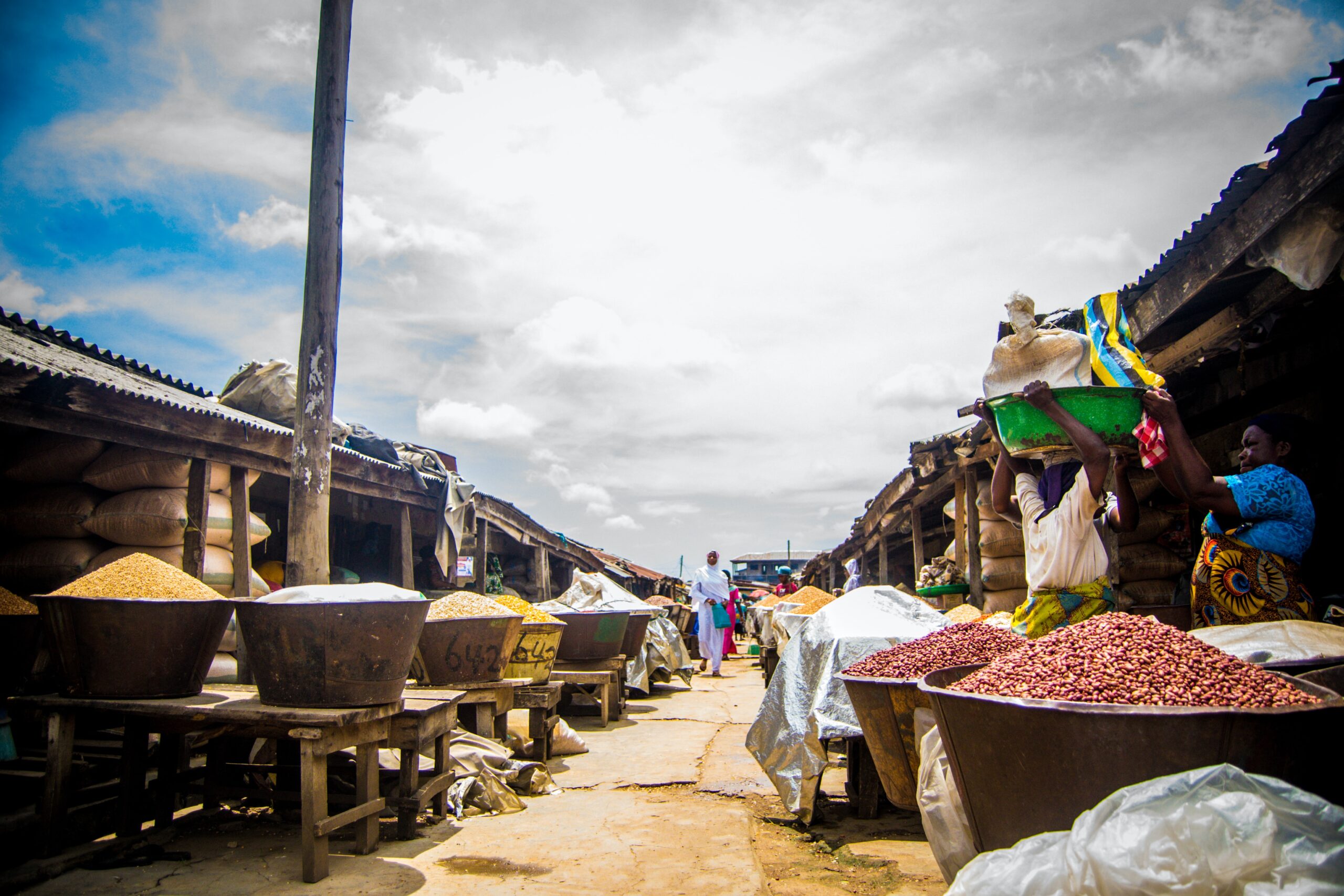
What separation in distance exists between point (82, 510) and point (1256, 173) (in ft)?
22.2

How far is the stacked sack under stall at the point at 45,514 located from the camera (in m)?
5.14

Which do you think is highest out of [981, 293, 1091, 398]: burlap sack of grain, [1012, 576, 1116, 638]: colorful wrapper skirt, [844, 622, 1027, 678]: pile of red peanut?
[981, 293, 1091, 398]: burlap sack of grain

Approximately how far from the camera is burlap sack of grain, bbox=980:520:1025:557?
6.33 meters

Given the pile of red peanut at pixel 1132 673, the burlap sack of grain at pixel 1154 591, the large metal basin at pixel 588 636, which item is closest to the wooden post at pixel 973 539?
the burlap sack of grain at pixel 1154 591

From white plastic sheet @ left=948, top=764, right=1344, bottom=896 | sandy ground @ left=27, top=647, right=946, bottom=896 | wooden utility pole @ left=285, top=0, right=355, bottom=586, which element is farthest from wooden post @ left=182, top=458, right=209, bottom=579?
white plastic sheet @ left=948, top=764, right=1344, bottom=896

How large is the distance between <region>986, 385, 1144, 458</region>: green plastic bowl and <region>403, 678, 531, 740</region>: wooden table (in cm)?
332

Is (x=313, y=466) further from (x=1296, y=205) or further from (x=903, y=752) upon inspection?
(x=1296, y=205)

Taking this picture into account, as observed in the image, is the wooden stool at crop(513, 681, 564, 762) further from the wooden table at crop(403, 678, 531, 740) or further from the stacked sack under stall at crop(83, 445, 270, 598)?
the stacked sack under stall at crop(83, 445, 270, 598)

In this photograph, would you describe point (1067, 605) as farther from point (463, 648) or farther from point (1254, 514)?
point (463, 648)

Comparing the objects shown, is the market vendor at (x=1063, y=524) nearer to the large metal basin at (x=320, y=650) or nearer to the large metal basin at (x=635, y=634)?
the large metal basin at (x=320, y=650)

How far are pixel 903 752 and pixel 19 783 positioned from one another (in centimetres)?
424

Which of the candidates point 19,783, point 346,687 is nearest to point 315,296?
point 346,687

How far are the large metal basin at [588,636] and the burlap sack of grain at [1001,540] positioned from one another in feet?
11.5

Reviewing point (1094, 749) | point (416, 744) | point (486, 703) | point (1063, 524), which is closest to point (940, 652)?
point (1063, 524)
